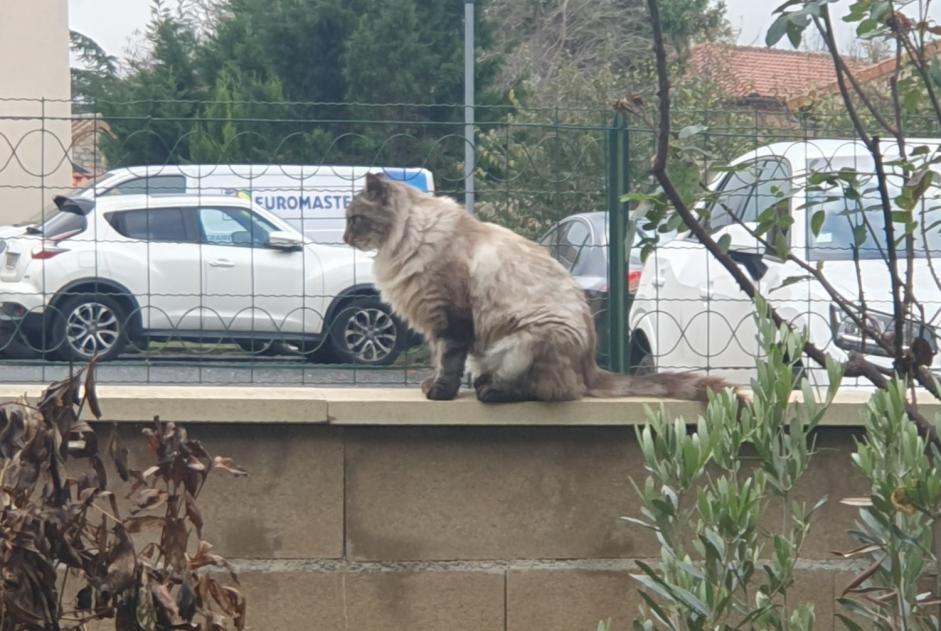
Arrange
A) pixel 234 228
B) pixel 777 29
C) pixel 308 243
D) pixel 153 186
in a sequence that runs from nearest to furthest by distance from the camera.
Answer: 1. pixel 777 29
2. pixel 153 186
3. pixel 308 243
4. pixel 234 228

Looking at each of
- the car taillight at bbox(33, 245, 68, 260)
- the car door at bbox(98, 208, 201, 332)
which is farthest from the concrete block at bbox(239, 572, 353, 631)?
the car taillight at bbox(33, 245, 68, 260)

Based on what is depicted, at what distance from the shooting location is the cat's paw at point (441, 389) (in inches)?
219

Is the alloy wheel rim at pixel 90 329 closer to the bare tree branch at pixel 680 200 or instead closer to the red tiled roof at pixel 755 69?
the bare tree branch at pixel 680 200

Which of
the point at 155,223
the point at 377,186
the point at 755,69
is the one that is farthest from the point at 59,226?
the point at 755,69

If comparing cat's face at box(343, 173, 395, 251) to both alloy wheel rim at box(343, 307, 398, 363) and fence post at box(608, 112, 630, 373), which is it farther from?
fence post at box(608, 112, 630, 373)

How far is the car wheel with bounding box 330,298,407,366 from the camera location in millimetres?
5922

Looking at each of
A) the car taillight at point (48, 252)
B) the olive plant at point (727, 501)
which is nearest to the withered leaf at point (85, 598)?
the olive plant at point (727, 501)

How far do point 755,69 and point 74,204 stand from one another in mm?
29794

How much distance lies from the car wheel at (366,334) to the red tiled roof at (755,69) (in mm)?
16942

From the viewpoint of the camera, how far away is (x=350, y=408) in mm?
5266

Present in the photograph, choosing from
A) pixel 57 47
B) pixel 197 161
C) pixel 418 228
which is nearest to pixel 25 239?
pixel 197 161

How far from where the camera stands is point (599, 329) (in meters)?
6.07

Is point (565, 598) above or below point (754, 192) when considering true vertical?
below

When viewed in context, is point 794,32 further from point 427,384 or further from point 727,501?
point 427,384
